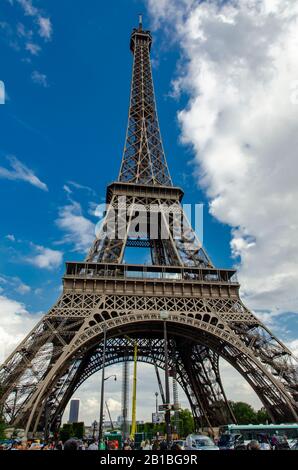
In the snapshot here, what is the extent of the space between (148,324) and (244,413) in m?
70.8

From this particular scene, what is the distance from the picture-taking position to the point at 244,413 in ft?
300

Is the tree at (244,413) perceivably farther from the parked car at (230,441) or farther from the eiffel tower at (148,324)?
the parked car at (230,441)

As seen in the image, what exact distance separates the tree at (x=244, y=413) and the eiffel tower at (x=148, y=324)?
46.5 m

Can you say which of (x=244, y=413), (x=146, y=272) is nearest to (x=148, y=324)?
(x=146, y=272)

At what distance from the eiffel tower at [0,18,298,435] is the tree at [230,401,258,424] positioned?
46.5m

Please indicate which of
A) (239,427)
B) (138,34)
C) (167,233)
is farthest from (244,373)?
(138,34)

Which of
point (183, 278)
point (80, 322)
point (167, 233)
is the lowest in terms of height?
point (80, 322)

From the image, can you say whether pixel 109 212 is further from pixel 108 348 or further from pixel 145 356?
pixel 145 356

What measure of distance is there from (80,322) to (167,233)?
Result: 17334 millimetres

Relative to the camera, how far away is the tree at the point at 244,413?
8405 centimetres

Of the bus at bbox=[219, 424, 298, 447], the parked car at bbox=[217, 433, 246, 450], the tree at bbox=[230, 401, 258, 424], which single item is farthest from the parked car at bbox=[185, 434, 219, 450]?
the tree at bbox=[230, 401, 258, 424]

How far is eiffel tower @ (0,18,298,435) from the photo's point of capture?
96.2 feet

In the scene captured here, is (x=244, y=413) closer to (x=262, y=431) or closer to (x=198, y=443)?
(x=262, y=431)
